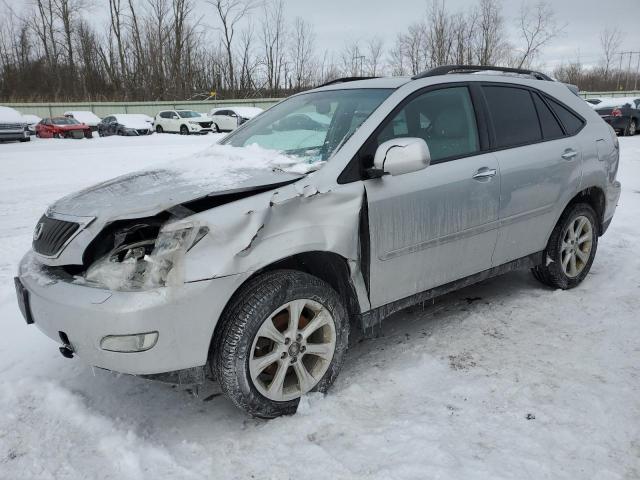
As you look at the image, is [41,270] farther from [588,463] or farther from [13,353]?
[588,463]

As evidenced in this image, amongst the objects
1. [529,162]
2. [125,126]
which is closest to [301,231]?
[529,162]

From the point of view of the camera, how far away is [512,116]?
3738mm

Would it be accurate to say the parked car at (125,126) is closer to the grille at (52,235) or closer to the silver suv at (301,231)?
the silver suv at (301,231)

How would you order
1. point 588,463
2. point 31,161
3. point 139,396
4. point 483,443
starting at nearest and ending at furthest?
point 588,463
point 483,443
point 139,396
point 31,161

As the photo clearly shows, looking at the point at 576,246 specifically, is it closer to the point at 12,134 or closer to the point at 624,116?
the point at 624,116

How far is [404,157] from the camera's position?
2.76 m

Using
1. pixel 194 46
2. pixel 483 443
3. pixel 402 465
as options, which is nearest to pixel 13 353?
pixel 402 465

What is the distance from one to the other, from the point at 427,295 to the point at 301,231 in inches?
43.4

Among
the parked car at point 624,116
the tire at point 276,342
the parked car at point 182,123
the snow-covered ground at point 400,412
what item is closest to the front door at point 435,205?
the tire at point 276,342

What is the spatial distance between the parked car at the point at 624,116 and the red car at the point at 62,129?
24399 mm

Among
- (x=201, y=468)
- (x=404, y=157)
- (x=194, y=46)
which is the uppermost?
(x=194, y=46)

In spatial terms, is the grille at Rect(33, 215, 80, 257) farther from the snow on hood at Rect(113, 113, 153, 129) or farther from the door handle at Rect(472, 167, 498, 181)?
the snow on hood at Rect(113, 113, 153, 129)

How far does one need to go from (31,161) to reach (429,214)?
1453cm

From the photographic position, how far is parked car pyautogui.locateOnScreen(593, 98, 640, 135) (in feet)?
64.7
